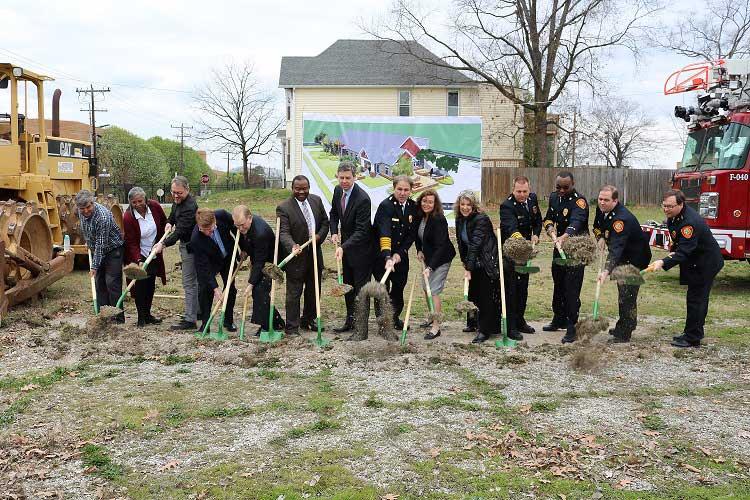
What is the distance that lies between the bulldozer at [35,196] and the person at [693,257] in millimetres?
7782

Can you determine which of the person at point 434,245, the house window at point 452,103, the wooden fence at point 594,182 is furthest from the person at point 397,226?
the house window at point 452,103

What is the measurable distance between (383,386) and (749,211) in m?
7.51

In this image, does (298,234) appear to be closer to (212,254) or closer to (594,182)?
(212,254)

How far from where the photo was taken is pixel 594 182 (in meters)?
32.1

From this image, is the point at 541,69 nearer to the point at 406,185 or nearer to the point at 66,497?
the point at 406,185

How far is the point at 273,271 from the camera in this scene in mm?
7777

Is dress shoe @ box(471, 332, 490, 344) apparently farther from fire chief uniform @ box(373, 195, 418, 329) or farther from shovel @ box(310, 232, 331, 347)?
shovel @ box(310, 232, 331, 347)

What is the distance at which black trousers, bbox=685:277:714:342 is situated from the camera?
307 inches

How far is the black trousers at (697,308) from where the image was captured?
7.79 metres

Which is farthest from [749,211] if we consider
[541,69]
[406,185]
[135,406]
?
[541,69]

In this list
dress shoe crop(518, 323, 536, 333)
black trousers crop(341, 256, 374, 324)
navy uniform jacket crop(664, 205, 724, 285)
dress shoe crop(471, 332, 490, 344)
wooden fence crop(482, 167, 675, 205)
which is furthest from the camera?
wooden fence crop(482, 167, 675, 205)

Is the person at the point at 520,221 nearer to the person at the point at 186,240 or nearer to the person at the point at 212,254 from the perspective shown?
the person at the point at 212,254

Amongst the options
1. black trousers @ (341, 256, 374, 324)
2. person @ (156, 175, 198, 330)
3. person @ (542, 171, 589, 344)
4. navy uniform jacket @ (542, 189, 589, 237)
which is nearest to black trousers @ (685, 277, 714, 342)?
person @ (542, 171, 589, 344)

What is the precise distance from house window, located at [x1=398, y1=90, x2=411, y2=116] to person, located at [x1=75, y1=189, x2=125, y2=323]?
3041cm
